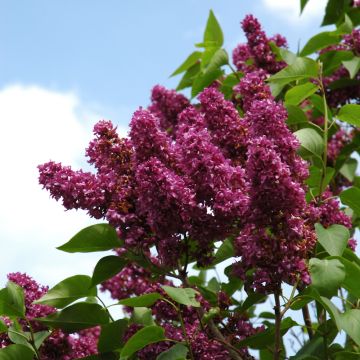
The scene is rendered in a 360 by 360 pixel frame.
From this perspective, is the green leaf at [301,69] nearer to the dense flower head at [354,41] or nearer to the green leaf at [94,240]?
the dense flower head at [354,41]

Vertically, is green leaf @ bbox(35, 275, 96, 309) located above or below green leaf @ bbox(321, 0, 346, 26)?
below

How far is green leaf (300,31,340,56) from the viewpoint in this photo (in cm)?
328

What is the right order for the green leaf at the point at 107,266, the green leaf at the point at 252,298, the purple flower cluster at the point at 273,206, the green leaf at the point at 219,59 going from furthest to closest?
1. the green leaf at the point at 219,59
2. the green leaf at the point at 252,298
3. the green leaf at the point at 107,266
4. the purple flower cluster at the point at 273,206

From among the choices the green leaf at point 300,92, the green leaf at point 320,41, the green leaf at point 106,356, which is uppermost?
the green leaf at point 320,41

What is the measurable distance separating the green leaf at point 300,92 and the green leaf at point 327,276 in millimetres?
912

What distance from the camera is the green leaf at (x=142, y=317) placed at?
2273mm

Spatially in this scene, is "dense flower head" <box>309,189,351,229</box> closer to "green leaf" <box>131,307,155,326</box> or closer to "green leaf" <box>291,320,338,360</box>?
"green leaf" <box>291,320,338,360</box>

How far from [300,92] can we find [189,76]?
3.85 feet

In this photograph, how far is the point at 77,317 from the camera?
2246 mm

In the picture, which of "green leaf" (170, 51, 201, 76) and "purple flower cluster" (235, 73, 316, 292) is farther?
"green leaf" (170, 51, 201, 76)

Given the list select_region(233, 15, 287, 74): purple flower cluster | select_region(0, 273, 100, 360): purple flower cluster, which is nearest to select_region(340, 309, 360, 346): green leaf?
select_region(0, 273, 100, 360): purple flower cluster

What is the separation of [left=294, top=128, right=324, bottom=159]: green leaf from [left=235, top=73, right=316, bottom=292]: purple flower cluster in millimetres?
402

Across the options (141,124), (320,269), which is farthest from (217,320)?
(141,124)

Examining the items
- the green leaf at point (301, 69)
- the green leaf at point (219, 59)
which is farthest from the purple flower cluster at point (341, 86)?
the green leaf at point (301, 69)
